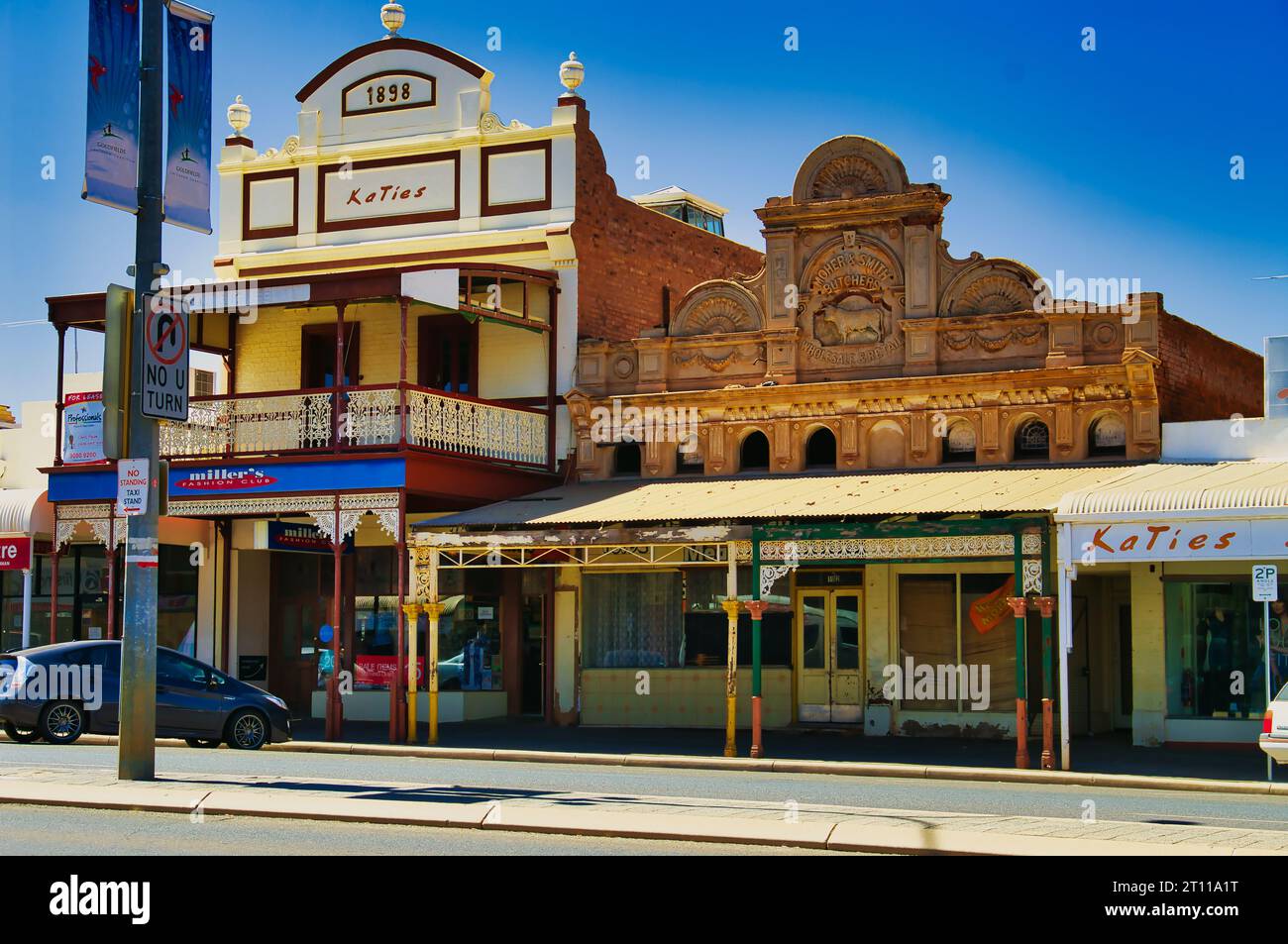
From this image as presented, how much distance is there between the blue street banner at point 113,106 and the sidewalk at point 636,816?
219 inches

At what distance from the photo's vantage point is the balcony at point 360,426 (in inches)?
973

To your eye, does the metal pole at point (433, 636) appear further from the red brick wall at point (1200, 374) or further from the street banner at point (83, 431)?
the red brick wall at point (1200, 374)

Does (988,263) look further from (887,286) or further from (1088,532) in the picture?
(1088,532)

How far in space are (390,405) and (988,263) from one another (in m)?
9.09

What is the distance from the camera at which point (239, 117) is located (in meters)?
30.6

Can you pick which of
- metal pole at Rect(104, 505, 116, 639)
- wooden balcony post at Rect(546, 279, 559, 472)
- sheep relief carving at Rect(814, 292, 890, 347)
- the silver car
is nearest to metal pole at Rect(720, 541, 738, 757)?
sheep relief carving at Rect(814, 292, 890, 347)

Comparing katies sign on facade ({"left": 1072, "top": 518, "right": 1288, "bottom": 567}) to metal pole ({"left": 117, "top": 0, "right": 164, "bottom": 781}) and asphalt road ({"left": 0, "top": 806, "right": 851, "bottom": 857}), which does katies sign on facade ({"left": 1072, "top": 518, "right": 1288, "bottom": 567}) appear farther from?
metal pole ({"left": 117, "top": 0, "right": 164, "bottom": 781})

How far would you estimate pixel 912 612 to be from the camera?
80.0 feet

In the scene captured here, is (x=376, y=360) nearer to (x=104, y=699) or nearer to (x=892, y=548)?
(x=104, y=699)

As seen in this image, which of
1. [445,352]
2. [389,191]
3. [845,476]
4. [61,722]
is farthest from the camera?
[389,191]

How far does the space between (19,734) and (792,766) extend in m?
10.4

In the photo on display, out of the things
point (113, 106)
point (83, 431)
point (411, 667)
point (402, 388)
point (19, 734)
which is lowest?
point (19, 734)

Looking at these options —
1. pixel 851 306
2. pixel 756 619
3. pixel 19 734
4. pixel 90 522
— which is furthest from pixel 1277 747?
pixel 90 522
